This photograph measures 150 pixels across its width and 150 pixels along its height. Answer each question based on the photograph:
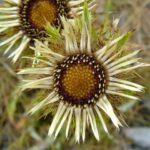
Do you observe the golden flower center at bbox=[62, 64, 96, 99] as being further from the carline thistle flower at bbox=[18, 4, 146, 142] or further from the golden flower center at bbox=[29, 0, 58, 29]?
the golden flower center at bbox=[29, 0, 58, 29]

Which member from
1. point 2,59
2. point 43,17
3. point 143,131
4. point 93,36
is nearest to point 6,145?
point 2,59

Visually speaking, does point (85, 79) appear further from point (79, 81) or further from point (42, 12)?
point (42, 12)

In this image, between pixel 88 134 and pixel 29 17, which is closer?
pixel 29 17

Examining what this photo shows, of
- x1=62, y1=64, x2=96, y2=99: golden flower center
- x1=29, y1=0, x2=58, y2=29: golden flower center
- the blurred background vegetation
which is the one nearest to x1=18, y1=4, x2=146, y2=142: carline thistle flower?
x1=62, y1=64, x2=96, y2=99: golden flower center

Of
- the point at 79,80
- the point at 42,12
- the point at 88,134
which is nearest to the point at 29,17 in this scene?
the point at 42,12

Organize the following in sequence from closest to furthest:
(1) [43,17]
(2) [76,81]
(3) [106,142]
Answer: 1. (2) [76,81]
2. (1) [43,17]
3. (3) [106,142]

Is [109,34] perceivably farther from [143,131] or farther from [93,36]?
[143,131]
